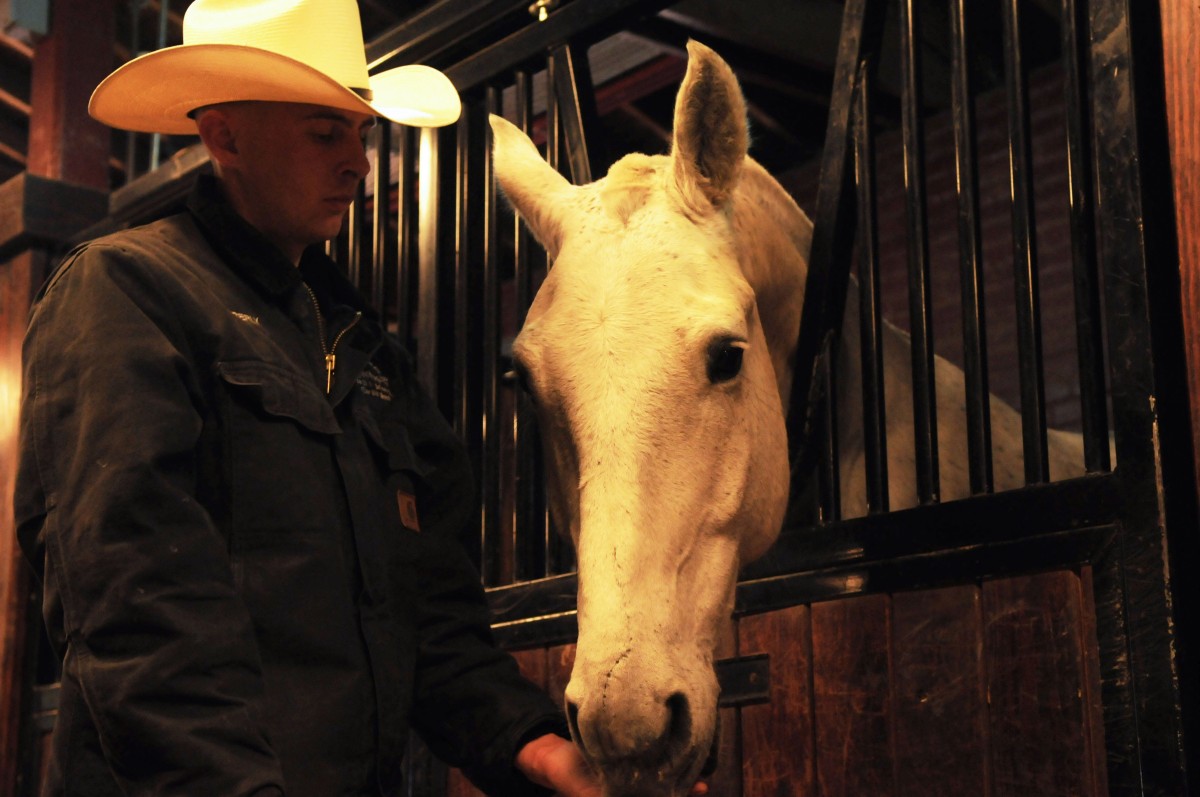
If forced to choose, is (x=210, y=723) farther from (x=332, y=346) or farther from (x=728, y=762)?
(x=728, y=762)

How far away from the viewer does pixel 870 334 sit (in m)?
2.58

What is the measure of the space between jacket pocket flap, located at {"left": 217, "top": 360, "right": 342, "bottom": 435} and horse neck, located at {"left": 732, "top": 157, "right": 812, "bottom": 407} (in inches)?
32.2

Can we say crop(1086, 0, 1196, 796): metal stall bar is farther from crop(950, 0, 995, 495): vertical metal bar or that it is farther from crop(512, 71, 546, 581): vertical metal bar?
crop(512, 71, 546, 581): vertical metal bar

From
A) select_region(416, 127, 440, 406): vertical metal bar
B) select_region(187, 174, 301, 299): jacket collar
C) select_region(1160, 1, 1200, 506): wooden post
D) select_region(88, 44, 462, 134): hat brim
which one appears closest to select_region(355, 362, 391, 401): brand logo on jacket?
select_region(187, 174, 301, 299): jacket collar

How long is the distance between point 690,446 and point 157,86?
1032mm

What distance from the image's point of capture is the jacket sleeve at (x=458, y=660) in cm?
206

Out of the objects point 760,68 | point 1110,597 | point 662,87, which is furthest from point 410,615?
point 662,87

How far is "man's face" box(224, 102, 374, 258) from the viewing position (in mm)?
2070

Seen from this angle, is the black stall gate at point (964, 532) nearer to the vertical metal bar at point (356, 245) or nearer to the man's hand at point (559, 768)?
the man's hand at point (559, 768)

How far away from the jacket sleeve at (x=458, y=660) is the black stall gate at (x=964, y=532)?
48 cm

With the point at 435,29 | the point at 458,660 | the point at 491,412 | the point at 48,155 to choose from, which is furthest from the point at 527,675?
the point at 48,155

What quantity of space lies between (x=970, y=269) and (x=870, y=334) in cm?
23

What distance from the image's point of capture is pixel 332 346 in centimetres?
210

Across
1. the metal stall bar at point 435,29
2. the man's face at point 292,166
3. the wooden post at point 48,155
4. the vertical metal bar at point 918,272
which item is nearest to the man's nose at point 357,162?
the man's face at point 292,166
